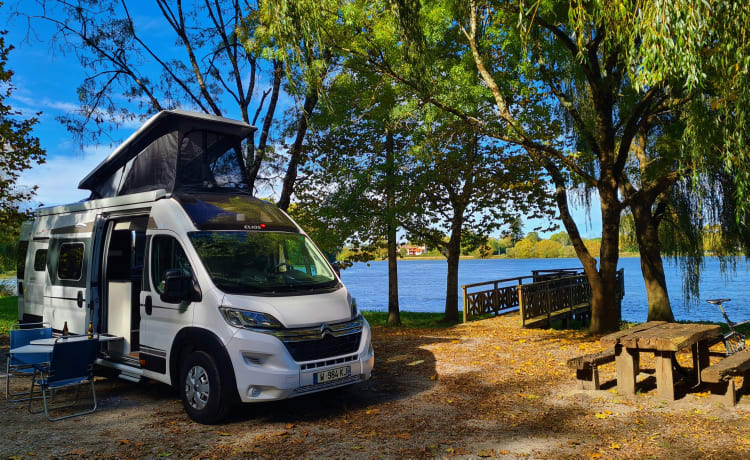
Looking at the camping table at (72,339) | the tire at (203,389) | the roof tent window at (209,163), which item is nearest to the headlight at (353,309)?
the tire at (203,389)

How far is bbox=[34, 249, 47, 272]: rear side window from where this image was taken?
9.09 metres

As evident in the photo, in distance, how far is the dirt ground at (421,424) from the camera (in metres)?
5.00

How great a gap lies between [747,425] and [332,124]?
13635 millimetres

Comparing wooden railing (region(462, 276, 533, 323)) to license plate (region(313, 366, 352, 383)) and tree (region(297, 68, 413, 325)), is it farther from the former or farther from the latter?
license plate (region(313, 366, 352, 383))

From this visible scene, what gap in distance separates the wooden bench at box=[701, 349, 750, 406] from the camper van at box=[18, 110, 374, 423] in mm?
3824

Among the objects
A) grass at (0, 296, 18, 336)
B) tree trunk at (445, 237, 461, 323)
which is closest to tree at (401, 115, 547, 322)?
tree trunk at (445, 237, 461, 323)

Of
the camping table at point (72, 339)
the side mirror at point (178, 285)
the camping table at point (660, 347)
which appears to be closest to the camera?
the side mirror at point (178, 285)

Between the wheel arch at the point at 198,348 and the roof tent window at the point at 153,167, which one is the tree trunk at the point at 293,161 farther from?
the wheel arch at the point at 198,348

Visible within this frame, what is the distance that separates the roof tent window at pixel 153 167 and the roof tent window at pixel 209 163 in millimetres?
163

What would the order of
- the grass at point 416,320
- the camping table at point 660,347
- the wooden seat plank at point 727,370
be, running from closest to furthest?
the wooden seat plank at point 727,370 → the camping table at point 660,347 → the grass at point 416,320

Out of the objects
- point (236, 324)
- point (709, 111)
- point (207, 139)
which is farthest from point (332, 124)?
point (236, 324)

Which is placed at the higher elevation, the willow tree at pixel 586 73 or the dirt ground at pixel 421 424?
the willow tree at pixel 586 73

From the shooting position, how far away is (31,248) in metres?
9.59

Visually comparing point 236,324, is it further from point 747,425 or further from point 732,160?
point 732,160
